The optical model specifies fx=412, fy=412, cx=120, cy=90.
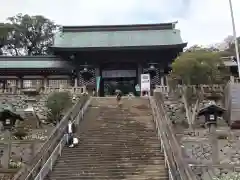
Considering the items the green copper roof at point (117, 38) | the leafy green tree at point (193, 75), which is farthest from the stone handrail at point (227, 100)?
the green copper roof at point (117, 38)

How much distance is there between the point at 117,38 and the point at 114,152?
25774 millimetres

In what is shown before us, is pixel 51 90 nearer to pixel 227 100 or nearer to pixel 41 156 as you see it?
pixel 227 100

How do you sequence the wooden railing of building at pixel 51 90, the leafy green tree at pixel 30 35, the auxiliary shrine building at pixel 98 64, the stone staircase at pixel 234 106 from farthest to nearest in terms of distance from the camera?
the leafy green tree at pixel 30 35, the auxiliary shrine building at pixel 98 64, the wooden railing of building at pixel 51 90, the stone staircase at pixel 234 106

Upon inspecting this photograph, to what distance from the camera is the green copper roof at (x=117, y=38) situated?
1503 inches

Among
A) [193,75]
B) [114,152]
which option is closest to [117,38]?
[193,75]

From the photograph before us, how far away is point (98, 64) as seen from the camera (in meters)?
36.8

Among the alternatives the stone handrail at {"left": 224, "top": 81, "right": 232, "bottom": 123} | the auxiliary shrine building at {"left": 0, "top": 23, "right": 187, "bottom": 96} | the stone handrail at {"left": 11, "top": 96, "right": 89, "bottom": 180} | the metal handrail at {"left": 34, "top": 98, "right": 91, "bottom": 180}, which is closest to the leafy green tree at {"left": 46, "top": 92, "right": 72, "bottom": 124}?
the stone handrail at {"left": 11, "top": 96, "right": 89, "bottom": 180}

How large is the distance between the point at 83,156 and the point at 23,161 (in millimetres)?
3045

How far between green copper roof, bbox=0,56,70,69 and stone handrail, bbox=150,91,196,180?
19376 millimetres

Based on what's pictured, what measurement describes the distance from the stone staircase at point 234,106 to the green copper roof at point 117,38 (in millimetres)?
11210

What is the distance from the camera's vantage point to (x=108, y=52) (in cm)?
3659

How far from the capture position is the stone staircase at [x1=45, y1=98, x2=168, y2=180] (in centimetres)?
1442

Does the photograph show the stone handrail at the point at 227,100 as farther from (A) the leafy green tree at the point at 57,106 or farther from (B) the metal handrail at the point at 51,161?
(B) the metal handrail at the point at 51,161

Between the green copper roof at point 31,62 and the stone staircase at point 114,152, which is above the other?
the green copper roof at point 31,62
